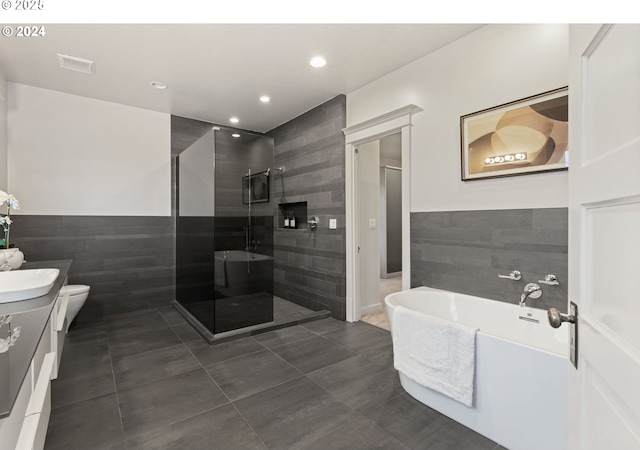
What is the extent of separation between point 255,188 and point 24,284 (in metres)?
2.22

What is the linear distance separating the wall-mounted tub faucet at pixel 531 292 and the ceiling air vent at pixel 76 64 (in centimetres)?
404

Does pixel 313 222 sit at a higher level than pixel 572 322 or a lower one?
higher

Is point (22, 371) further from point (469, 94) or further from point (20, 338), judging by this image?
point (469, 94)

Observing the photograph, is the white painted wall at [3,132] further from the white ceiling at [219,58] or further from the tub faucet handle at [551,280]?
the tub faucet handle at [551,280]

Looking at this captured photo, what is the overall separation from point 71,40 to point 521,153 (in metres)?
3.55

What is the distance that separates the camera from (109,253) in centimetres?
380

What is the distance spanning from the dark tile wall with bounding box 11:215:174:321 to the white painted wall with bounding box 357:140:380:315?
261cm

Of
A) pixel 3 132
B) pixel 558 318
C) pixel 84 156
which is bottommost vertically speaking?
pixel 558 318

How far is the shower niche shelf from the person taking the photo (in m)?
4.18

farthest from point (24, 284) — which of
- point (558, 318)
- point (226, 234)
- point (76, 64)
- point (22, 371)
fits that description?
point (558, 318)

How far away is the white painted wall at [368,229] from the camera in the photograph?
376cm

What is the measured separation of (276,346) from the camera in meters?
2.85
